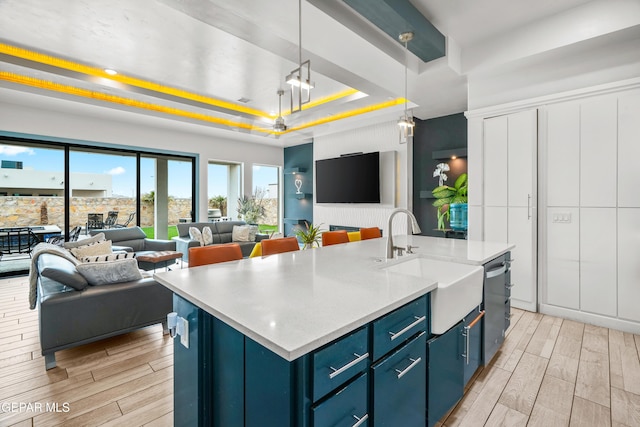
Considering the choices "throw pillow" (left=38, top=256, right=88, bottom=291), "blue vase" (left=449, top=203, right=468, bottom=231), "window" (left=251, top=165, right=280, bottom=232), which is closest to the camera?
"throw pillow" (left=38, top=256, right=88, bottom=291)

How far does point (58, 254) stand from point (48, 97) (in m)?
2.95

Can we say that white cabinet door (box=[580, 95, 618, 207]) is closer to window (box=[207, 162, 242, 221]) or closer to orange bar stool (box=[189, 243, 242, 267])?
orange bar stool (box=[189, 243, 242, 267])

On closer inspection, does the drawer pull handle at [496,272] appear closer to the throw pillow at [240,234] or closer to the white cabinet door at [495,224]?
the white cabinet door at [495,224]

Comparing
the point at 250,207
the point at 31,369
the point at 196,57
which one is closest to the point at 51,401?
the point at 31,369

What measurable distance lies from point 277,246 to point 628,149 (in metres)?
3.43

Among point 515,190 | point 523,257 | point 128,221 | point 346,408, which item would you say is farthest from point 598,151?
point 128,221

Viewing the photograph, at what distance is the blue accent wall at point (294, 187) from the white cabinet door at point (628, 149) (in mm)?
5754

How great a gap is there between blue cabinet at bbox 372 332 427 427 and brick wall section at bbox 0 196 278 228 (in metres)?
6.60

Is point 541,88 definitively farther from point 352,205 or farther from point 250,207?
point 250,207

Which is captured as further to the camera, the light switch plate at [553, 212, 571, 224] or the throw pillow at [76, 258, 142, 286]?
the light switch plate at [553, 212, 571, 224]

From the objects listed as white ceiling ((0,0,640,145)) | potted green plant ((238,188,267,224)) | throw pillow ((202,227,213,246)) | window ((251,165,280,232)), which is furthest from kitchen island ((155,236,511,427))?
window ((251,165,280,232))

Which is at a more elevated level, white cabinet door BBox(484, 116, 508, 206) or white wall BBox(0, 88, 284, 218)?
white wall BBox(0, 88, 284, 218)

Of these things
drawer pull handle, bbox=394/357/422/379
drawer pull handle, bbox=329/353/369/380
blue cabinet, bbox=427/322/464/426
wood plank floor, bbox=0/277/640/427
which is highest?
drawer pull handle, bbox=329/353/369/380

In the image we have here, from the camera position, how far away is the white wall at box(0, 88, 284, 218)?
472cm
